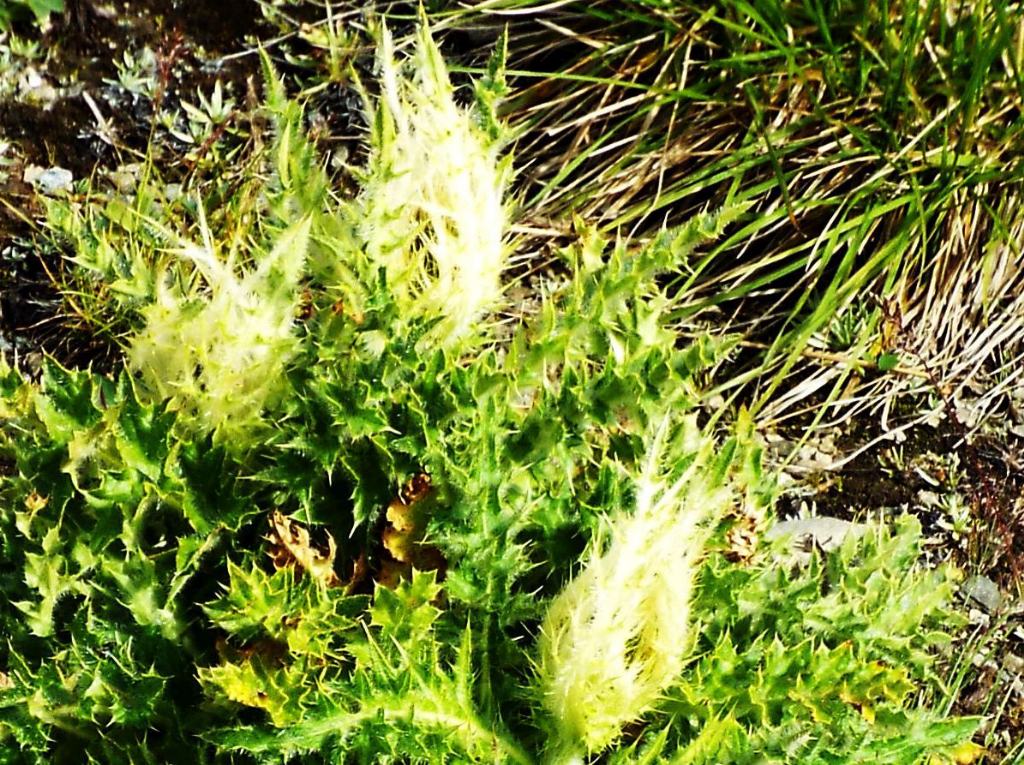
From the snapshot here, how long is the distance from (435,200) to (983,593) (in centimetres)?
150

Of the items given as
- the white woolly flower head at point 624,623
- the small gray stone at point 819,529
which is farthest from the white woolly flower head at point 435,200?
the small gray stone at point 819,529

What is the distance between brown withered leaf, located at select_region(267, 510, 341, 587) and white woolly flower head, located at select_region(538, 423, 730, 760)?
0.36 meters

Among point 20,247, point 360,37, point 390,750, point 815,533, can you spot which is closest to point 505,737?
point 390,750

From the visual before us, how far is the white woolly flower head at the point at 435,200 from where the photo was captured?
183 centimetres

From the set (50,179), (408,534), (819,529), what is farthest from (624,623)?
(50,179)

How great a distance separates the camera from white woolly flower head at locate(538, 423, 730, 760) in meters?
1.42

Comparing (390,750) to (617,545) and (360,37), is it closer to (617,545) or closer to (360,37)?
(617,545)

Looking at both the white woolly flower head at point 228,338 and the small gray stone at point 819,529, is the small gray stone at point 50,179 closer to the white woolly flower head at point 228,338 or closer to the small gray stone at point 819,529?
the white woolly flower head at point 228,338

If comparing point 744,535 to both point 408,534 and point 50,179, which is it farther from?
point 50,179

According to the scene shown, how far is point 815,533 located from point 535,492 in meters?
0.94

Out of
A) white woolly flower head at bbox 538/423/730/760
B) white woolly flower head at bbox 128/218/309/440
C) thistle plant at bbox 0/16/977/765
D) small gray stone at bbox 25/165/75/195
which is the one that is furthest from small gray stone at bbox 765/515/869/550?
small gray stone at bbox 25/165/75/195

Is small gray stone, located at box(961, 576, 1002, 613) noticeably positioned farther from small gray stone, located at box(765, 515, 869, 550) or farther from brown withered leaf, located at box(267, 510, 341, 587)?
brown withered leaf, located at box(267, 510, 341, 587)

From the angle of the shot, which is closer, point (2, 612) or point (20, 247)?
point (2, 612)

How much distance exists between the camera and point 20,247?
277 centimetres
